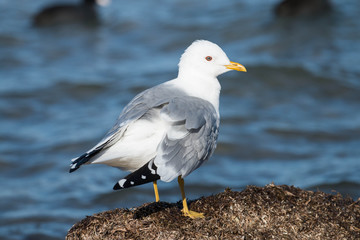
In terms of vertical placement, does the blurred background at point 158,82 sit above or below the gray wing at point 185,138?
above

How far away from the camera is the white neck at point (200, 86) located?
4504mm

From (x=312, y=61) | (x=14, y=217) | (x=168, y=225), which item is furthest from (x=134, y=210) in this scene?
(x=312, y=61)

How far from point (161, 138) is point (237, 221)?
78 centimetres

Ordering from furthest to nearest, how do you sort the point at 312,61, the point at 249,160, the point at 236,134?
1. the point at 312,61
2. the point at 236,134
3. the point at 249,160

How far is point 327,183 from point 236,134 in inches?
83.2

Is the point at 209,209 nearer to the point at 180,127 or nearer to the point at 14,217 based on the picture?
the point at 180,127

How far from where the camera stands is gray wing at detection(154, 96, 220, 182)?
3801mm

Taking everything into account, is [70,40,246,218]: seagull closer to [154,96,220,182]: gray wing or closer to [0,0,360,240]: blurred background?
[154,96,220,182]: gray wing

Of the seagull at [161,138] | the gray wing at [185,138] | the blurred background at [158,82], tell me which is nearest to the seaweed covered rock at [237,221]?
the seagull at [161,138]

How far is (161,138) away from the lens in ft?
12.8

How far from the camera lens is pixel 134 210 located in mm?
4102

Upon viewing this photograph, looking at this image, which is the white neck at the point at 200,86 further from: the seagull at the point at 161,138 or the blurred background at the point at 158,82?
the blurred background at the point at 158,82

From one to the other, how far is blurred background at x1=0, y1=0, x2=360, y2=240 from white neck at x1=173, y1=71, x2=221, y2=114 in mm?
1568

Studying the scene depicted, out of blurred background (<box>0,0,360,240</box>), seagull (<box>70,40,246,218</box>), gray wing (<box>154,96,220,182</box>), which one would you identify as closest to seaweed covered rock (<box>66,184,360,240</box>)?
seagull (<box>70,40,246,218</box>)
